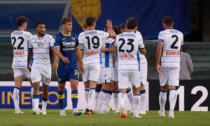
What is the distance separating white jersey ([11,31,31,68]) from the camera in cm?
1458

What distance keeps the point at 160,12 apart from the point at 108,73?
5343 mm

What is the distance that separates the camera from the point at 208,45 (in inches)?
752

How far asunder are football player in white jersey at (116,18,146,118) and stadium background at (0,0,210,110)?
18.6ft

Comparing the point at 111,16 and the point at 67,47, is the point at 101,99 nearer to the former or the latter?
the point at 67,47

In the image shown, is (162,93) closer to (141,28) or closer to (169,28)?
(169,28)

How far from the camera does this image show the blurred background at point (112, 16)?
19.0 meters

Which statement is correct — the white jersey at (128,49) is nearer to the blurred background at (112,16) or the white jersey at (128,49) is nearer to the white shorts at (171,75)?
the white shorts at (171,75)

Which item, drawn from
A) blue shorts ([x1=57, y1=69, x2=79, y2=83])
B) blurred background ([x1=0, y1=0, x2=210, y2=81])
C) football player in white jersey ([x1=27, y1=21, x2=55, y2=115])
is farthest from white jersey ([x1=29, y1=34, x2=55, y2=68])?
blurred background ([x1=0, y1=0, x2=210, y2=81])

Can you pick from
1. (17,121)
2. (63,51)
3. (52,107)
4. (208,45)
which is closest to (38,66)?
(63,51)

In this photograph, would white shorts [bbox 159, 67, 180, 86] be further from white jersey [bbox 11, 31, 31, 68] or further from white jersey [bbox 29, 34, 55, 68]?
white jersey [bbox 11, 31, 31, 68]

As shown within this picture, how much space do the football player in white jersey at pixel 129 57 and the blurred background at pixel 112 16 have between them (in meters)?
6.14

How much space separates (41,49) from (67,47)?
3.07 ft

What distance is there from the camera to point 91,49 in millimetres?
14250

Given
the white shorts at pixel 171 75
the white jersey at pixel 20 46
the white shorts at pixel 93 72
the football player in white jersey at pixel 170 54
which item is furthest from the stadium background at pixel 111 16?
the football player in white jersey at pixel 170 54
